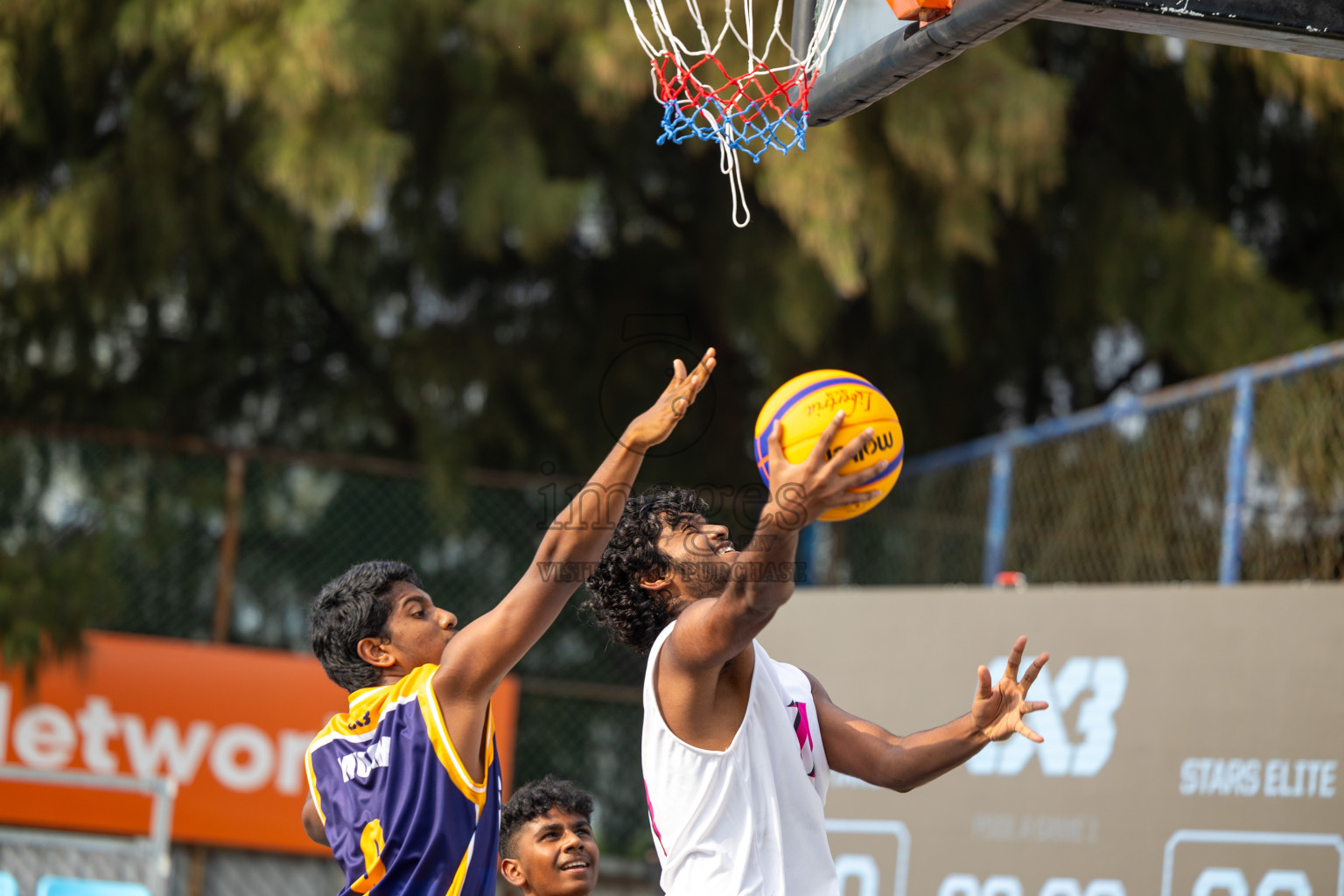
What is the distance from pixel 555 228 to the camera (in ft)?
28.5


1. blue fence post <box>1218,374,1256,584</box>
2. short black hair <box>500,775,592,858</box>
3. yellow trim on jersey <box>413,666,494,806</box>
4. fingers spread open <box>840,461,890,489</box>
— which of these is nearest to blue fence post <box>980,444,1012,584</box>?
blue fence post <box>1218,374,1256,584</box>

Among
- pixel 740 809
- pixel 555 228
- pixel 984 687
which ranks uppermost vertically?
pixel 555 228

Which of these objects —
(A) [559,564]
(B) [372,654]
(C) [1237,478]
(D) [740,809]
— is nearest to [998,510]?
(C) [1237,478]

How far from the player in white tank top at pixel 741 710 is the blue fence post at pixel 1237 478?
3.44 metres

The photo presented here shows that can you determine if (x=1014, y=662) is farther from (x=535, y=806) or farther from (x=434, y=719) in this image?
(x=535, y=806)

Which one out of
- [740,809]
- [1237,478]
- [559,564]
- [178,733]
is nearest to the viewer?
[559,564]

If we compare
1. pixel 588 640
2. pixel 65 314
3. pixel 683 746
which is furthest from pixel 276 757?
pixel 683 746

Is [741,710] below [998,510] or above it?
below

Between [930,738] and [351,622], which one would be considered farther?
[351,622]

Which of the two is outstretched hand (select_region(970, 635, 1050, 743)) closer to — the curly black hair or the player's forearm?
the player's forearm

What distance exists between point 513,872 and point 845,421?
217 centimetres

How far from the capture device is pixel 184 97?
30.9 ft

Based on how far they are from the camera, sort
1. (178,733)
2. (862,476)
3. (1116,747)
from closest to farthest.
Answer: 1. (862,476)
2. (1116,747)
3. (178,733)

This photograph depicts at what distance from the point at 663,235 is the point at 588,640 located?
3.20 meters
